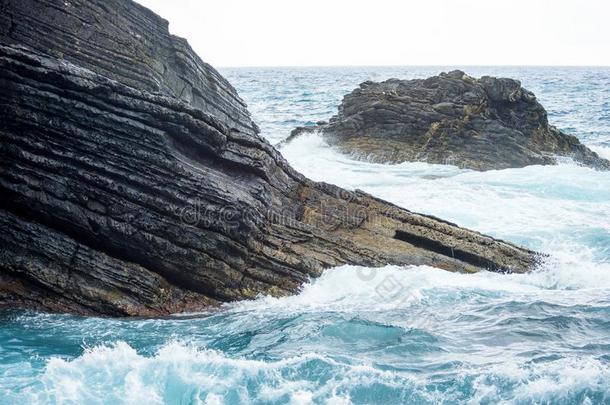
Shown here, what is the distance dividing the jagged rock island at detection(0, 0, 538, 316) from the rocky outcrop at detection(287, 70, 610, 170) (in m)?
16.8

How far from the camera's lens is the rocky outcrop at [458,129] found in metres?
30.9

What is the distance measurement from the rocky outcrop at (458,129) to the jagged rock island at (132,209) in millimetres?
16825

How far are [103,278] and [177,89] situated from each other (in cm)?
1297

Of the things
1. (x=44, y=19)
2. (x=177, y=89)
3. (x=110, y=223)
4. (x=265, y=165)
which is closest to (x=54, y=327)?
(x=110, y=223)

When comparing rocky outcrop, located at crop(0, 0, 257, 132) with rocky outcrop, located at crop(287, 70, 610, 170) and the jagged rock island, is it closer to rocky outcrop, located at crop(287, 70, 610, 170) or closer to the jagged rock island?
the jagged rock island

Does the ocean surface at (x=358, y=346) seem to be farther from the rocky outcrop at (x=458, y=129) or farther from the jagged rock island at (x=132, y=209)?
the rocky outcrop at (x=458, y=129)

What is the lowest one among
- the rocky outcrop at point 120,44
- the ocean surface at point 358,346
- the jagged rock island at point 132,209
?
the ocean surface at point 358,346

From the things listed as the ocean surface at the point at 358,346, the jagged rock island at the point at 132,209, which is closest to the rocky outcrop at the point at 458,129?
the ocean surface at the point at 358,346

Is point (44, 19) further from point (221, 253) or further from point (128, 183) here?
point (221, 253)

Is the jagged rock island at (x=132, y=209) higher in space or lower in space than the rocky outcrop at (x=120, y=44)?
lower

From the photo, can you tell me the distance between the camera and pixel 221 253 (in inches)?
524

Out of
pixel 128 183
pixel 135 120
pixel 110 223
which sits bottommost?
pixel 110 223

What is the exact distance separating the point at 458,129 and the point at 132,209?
22.8 metres

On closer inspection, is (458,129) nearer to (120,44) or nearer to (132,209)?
(120,44)
